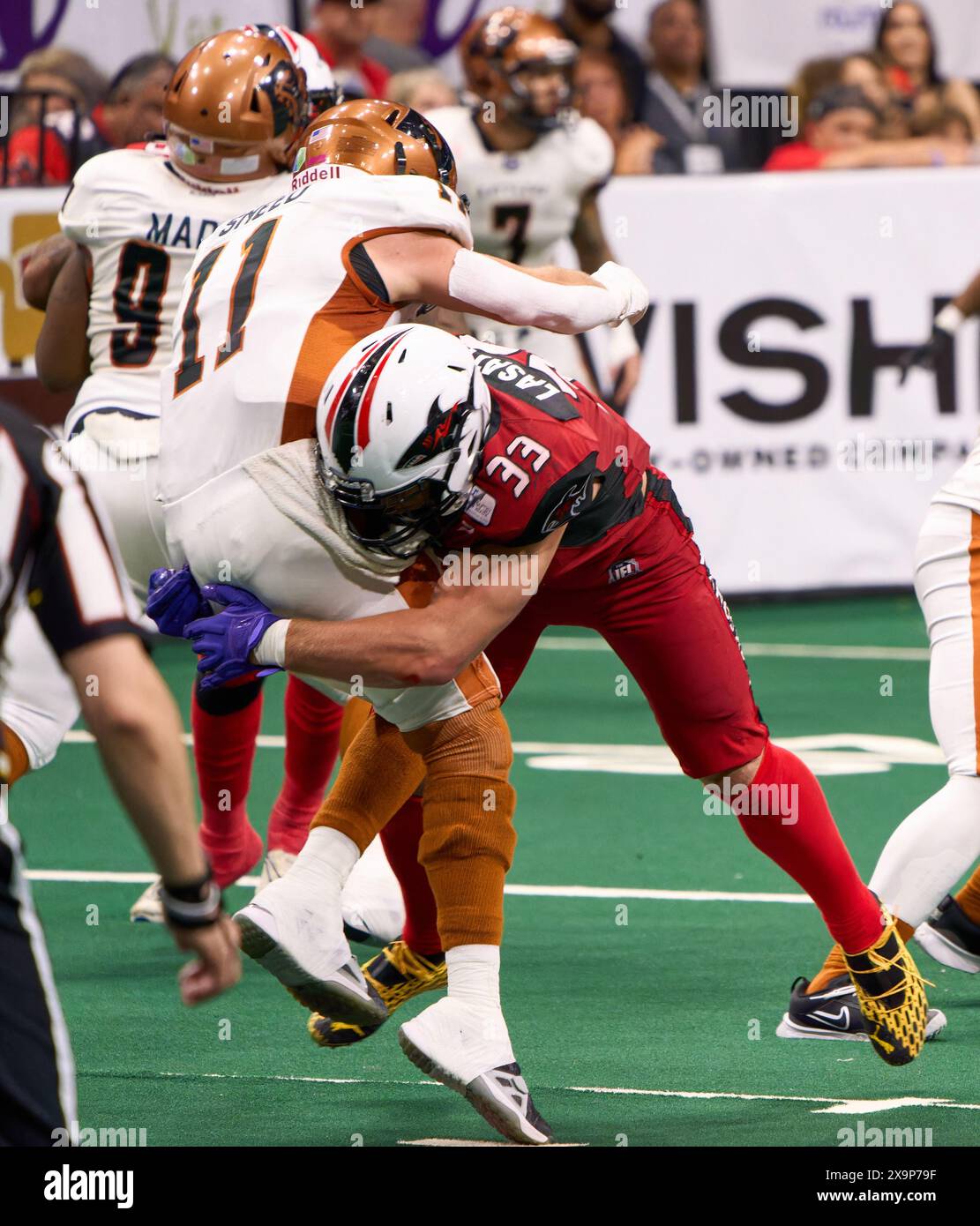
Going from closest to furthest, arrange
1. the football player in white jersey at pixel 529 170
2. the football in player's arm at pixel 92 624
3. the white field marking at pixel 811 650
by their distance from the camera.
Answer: the football in player's arm at pixel 92 624 < the football player in white jersey at pixel 529 170 < the white field marking at pixel 811 650

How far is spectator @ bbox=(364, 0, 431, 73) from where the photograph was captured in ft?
40.5

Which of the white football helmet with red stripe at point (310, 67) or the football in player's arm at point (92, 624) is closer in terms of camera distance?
the football in player's arm at point (92, 624)

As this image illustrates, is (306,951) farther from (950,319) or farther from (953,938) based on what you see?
(950,319)

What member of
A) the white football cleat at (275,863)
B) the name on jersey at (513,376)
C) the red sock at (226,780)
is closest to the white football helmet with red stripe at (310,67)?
the red sock at (226,780)

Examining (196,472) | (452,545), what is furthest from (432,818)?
(196,472)

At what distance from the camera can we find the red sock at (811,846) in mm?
4703

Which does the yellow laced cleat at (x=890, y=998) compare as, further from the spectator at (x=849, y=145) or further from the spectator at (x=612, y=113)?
the spectator at (x=612, y=113)

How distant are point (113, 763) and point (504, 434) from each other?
5.02ft

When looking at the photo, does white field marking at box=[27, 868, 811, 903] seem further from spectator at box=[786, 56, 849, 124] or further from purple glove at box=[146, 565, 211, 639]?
spectator at box=[786, 56, 849, 124]

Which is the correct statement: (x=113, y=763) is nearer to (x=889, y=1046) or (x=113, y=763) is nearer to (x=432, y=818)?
(x=432, y=818)

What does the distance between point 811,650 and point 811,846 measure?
530 cm

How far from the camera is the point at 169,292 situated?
6039 millimetres

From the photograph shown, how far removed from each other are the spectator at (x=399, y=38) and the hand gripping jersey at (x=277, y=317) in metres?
7.96

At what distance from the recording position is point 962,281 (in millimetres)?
10711
